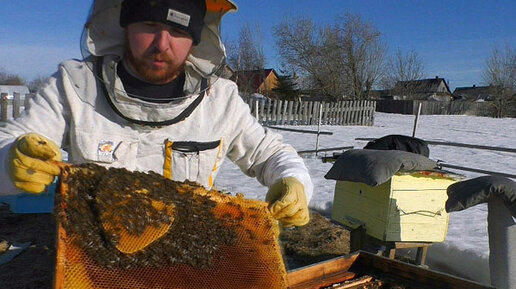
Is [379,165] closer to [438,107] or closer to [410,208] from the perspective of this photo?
[410,208]

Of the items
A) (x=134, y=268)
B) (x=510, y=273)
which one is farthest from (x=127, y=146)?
(x=510, y=273)

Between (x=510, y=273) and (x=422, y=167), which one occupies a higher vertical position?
(x=422, y=167)

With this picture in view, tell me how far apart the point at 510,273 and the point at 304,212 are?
1.81 metres

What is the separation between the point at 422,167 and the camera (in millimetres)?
3328

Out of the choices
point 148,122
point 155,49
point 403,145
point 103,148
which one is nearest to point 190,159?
point 148,122

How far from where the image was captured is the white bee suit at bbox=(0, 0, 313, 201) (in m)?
1.58

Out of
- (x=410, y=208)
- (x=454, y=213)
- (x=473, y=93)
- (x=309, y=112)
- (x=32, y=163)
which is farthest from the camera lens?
(x=473, y=93)

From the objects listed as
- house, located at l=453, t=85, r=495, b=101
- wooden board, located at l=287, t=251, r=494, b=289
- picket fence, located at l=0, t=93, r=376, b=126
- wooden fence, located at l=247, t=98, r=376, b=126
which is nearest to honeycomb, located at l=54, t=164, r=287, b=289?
wooden board, located at l=287, t=251, r=494, b=289

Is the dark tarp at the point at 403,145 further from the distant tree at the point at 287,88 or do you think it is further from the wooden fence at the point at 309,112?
the distant tree at the point at 287,88

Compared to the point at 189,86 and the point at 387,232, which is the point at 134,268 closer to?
the point at 189,86

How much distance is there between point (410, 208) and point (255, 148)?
204 centimetres

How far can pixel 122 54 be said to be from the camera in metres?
1.77

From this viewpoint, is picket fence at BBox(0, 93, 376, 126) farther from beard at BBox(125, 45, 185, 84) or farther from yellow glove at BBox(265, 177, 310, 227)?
yellow glove at BBox(265, 177, 310, 227)

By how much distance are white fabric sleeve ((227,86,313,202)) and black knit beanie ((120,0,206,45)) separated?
387 millimetres
